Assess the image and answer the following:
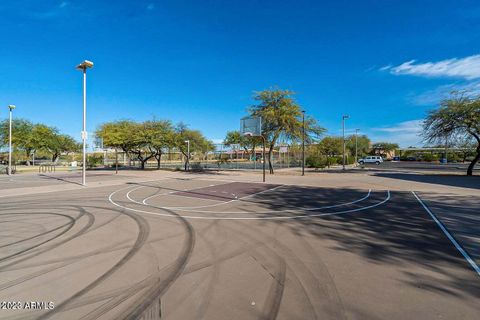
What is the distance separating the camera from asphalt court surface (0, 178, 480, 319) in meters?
3.13

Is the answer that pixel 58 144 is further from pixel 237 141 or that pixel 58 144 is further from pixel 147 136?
pixel 237 141

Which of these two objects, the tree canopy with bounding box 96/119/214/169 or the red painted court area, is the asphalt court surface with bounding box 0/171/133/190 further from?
the red painted court area

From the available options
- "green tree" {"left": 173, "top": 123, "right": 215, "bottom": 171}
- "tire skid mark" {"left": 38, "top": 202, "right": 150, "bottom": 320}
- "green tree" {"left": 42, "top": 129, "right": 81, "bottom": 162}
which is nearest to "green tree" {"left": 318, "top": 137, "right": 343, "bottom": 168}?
"green tree" {"left": 173, "top": 123, "right": 215, "bottom": 171}

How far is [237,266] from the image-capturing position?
4.38 m

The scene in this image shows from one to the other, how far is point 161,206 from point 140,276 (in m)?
6.18

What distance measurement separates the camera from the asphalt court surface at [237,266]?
123 inches

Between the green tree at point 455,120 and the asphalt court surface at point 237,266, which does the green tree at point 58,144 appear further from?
the green tree at point 455,120

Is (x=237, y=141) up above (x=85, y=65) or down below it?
below

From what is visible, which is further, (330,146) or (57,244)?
(330,146)

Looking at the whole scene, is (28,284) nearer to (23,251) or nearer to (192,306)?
(23,251)

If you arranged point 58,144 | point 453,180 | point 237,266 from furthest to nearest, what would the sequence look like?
point 58,144, point 453,180, point 237,266

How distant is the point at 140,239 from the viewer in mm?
5852

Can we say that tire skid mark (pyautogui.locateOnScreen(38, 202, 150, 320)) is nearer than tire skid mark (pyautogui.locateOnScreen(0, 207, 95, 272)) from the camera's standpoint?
Yes

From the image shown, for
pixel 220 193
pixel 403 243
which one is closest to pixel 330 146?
pixel 220 193
